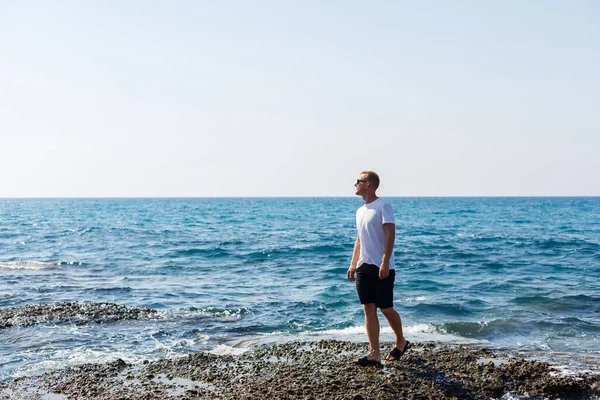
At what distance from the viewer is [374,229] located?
7.85 m

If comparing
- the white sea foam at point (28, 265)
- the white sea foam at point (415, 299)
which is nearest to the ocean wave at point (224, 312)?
the white sea foam at point (415, 299)

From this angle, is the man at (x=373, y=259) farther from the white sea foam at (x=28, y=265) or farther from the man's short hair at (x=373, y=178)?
the white sea foam at (x=28, y=265)

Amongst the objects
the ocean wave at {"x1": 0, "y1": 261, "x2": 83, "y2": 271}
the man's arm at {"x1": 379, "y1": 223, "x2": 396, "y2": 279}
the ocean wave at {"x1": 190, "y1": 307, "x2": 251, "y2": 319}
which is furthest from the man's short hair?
the ocean wave at {"x1": 0, "y1": 261, "x2": 83, "y2": 271}

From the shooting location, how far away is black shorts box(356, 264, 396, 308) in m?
7.91

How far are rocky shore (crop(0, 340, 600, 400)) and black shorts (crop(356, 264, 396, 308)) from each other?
88 cm

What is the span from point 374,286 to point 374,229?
0.80m

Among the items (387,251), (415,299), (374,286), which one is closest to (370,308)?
(374,286)

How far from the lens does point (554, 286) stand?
17.9 meters

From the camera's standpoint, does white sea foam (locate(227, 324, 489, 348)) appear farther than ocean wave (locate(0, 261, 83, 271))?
No

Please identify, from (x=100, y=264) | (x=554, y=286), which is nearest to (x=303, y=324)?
(x=554, y=286)

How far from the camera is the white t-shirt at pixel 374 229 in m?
7.80

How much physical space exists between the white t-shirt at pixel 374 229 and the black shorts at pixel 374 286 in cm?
11

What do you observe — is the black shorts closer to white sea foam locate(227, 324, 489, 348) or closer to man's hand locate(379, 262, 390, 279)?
man's hand locate(379, 262, 390, 279)

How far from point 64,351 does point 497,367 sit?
23.0 ft
